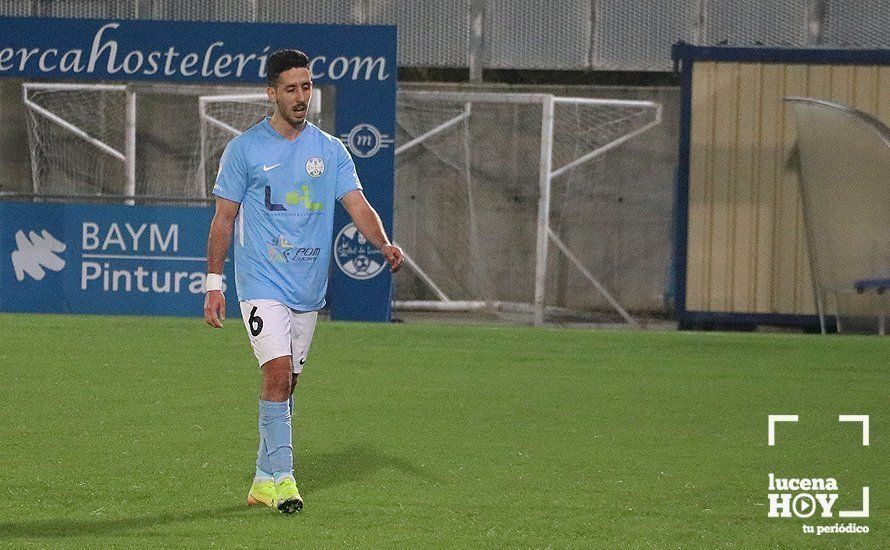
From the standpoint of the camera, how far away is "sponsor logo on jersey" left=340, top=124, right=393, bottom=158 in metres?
17.1

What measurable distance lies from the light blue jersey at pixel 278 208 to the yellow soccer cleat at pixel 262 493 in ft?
2.63

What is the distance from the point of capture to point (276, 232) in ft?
22.1

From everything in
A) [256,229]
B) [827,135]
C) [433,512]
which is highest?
[827,135]

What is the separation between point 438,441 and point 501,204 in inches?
512

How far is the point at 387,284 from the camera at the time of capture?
1719 cm

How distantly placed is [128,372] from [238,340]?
2.79 metres

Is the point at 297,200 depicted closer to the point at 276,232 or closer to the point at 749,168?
the point at 276,232

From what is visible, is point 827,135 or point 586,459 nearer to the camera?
point 586,459

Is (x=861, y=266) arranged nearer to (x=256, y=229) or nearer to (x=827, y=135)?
(x=827, y=135)

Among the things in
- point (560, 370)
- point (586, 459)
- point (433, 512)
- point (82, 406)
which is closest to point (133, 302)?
point (560, 370)

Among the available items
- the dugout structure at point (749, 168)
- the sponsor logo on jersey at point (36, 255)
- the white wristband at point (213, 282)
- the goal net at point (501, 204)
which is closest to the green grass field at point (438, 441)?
the white wristband at point (213, 282)

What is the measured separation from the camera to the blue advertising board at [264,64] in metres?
17.0

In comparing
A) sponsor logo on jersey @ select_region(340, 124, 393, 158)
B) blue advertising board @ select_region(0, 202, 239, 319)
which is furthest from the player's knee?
blue advertising board @ select_region(0, 202, 239, 319)

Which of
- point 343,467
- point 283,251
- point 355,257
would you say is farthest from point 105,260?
point 283,251
